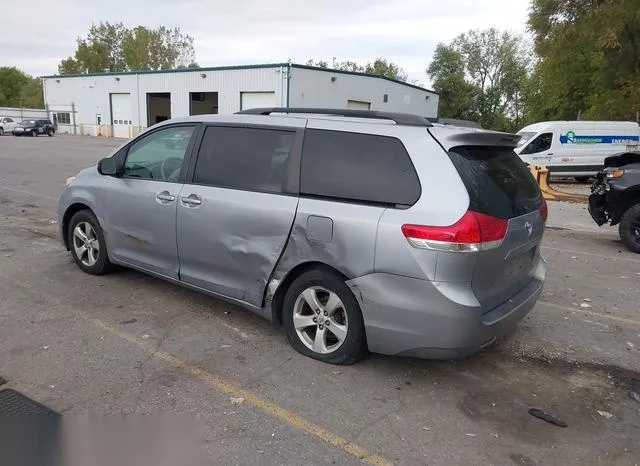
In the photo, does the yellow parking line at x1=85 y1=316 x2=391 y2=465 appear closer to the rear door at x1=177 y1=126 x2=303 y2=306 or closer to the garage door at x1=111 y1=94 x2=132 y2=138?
the rear door at x1=177 y1=126 x2=303 y2=306

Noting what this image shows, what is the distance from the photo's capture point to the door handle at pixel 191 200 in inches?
169

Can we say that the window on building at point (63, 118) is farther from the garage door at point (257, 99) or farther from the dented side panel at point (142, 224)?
the dented side panel at point (142, 224)

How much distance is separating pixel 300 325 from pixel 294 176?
1.10m

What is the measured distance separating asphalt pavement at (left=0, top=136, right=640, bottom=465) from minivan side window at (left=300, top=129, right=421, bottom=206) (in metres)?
1.25

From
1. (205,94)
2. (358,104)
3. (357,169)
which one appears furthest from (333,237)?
(205,94)

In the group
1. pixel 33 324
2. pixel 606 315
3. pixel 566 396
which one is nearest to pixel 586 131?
pixel 606 315

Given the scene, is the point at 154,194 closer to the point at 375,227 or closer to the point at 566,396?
the point at 375,227

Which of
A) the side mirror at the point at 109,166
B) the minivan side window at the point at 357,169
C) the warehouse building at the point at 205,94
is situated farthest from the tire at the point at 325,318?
the warehouse building at the point at 205,94

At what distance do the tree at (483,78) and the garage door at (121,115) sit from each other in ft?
109

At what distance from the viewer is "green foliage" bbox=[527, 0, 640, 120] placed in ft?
68.4

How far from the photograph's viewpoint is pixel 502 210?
3.41 meters

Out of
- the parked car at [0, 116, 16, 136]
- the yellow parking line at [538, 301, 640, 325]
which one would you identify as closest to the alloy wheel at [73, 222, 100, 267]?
the yellow parking line at [538, 301, 640, 325]

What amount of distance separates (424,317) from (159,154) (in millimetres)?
2964

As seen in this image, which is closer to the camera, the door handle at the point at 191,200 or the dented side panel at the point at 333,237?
the dented side panel at the point at 333,237
